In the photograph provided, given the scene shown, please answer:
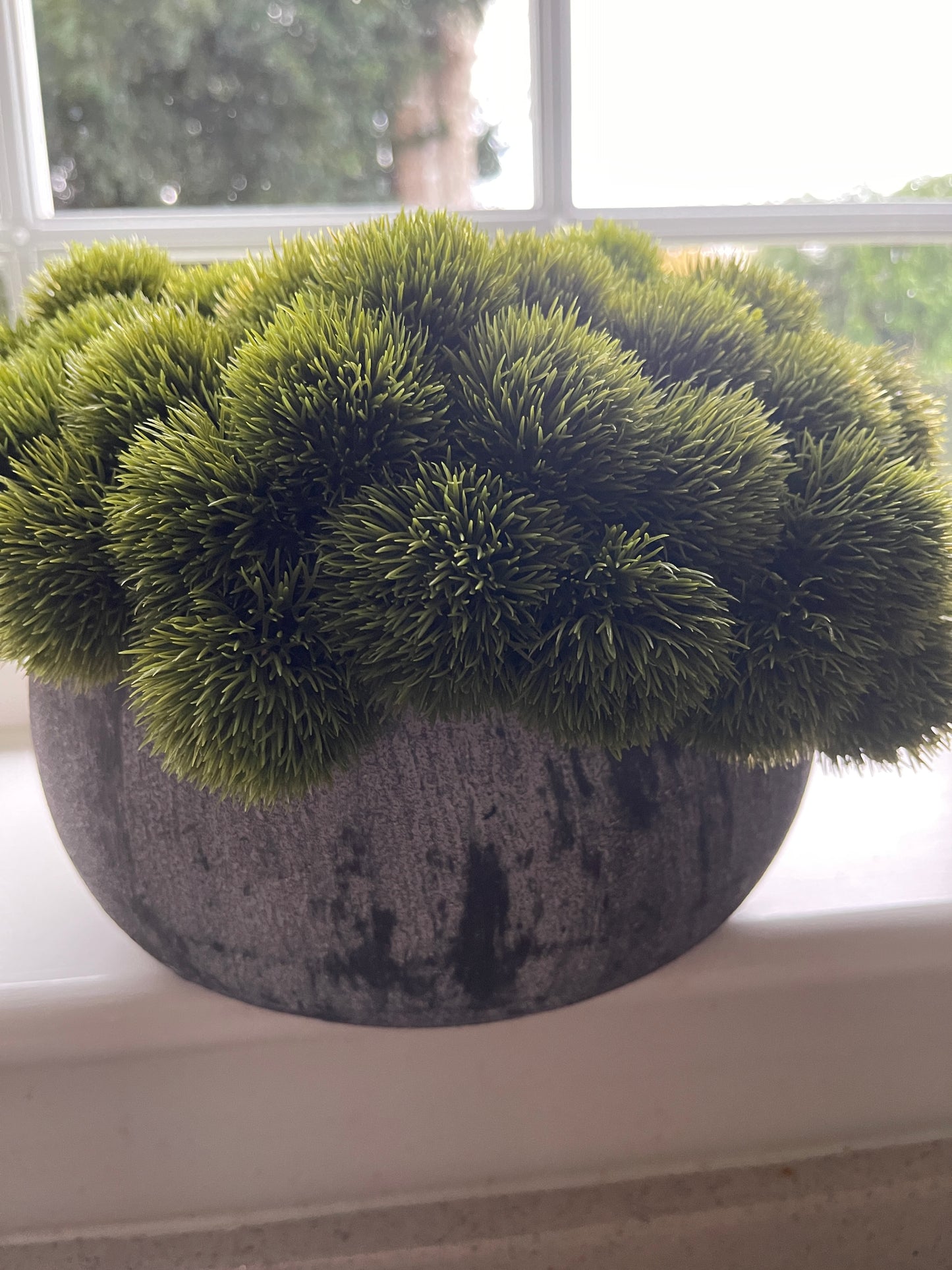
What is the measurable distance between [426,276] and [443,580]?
0.13 metres

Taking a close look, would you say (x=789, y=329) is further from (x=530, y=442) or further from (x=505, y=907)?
(x=505, y=907)

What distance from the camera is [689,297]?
0.38 metres

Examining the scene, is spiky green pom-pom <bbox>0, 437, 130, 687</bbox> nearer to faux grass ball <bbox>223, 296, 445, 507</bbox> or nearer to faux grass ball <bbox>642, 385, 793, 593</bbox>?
faux grass ball <bbox>223, 296, 445, 507</bbox>

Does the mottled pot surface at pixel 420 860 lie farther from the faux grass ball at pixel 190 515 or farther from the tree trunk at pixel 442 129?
the tree trunk at pixel 442 129

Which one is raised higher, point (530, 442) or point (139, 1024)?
point (530, 442)

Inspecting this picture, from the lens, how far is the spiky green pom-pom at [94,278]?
1.49 ft

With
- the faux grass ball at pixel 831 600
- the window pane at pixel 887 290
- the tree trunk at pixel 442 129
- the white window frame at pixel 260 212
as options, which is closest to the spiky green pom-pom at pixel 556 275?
the faux grass ball at pixel 831 600

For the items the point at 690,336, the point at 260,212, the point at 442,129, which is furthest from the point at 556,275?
the point at 442,129

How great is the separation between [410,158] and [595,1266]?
136cm

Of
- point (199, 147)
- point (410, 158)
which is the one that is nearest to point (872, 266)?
point (410, 158)

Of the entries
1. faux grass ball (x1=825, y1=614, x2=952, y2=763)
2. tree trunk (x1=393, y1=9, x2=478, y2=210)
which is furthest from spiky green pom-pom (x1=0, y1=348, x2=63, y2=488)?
tree trunk (x1=393, y1=9, x2=478, y2=210)

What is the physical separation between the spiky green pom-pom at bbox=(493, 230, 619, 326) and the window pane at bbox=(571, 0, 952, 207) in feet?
2.34

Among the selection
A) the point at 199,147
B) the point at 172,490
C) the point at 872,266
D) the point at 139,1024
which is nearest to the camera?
the point at 172,490

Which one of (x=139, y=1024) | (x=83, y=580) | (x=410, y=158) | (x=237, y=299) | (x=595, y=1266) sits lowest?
(x=595, y=1266)
